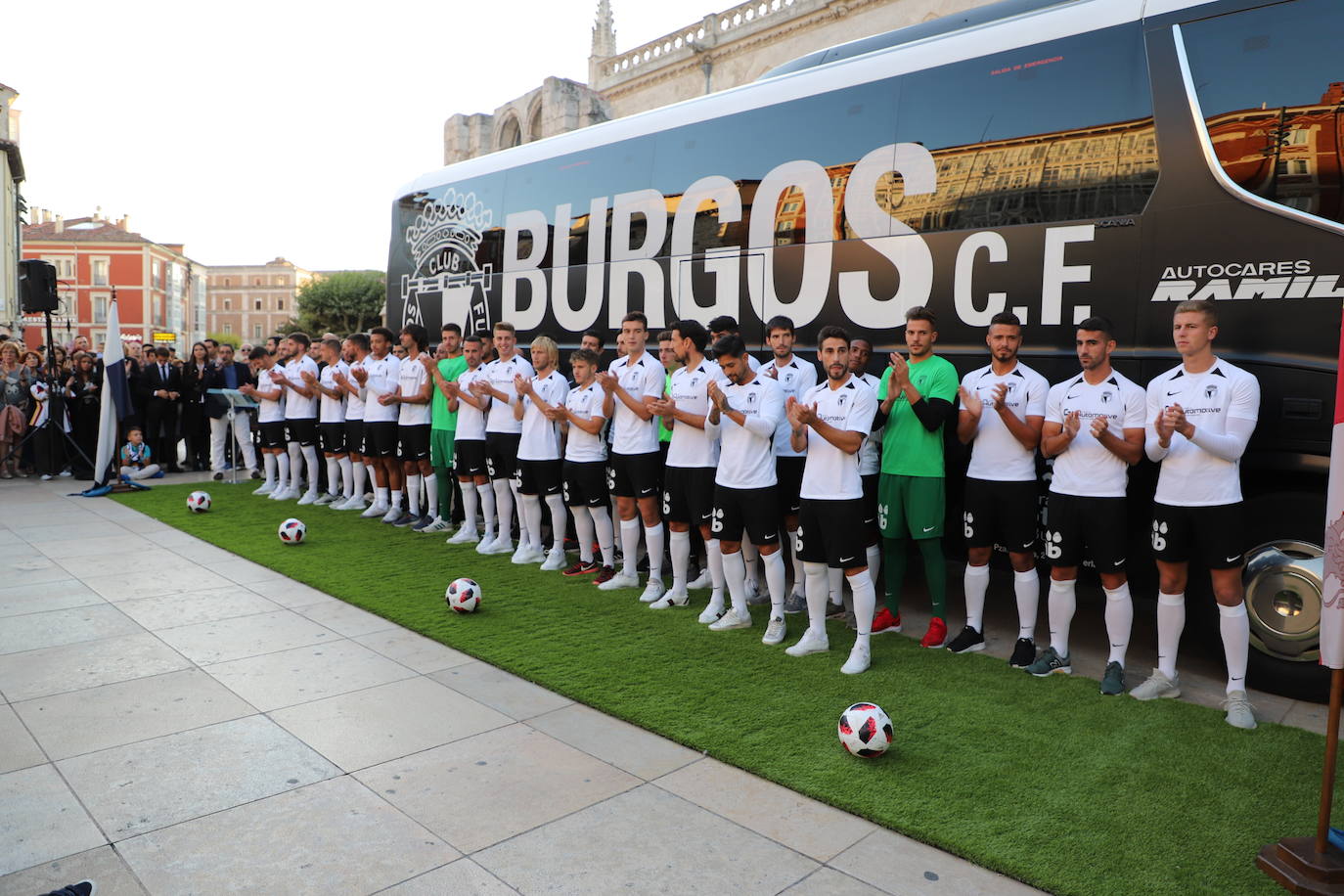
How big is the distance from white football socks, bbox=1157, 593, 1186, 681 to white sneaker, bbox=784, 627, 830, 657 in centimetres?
187

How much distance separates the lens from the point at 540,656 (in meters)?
5.41

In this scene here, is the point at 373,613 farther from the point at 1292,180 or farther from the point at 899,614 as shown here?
the point at 1292,180

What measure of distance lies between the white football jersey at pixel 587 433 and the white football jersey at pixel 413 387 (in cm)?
251

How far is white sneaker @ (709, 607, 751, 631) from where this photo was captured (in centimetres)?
604

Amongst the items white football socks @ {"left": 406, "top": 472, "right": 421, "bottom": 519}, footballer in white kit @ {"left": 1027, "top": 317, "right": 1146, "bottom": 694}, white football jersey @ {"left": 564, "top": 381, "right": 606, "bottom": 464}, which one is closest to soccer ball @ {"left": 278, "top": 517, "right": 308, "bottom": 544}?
white football socks @ {"left": 406, "top": 472, "right": 421, "bottom": 519}

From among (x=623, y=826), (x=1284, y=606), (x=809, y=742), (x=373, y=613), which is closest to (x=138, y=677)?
(x=373, y=613)

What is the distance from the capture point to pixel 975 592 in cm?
559

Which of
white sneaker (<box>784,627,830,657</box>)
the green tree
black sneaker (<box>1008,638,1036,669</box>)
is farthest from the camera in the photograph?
the green tree

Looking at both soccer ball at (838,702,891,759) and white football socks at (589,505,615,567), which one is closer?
soccer ball at (838,702,891,759)

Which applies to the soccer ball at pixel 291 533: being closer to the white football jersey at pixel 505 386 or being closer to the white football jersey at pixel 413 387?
the white football jersey at pixel 413 387

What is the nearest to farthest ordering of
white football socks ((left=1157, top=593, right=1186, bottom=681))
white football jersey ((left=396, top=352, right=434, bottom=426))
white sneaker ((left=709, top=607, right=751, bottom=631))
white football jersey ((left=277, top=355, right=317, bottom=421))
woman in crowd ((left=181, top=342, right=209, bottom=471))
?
white football socks ((left=1157, top=593, right=1186, bottom=681)) < white sneaker ((left=709, top=607, right=751, bottom=631)) < white football jersey ((left=396, top=352, right=434, bottom=426)) < white football jersey ((left=277, top=355, right=317, bottom=421)) < woman in crowd ((left=181, top=342, right=209, bottom=471))

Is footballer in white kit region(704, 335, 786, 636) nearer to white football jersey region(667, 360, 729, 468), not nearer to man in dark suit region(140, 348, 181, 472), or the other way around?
white football jersey region(667, 360, 729, 468)

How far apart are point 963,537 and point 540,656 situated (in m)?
2.84

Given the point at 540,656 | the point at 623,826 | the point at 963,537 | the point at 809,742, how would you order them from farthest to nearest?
the point at 963,537, the point at 540,656, the point at 809,742, the point at 623,826
